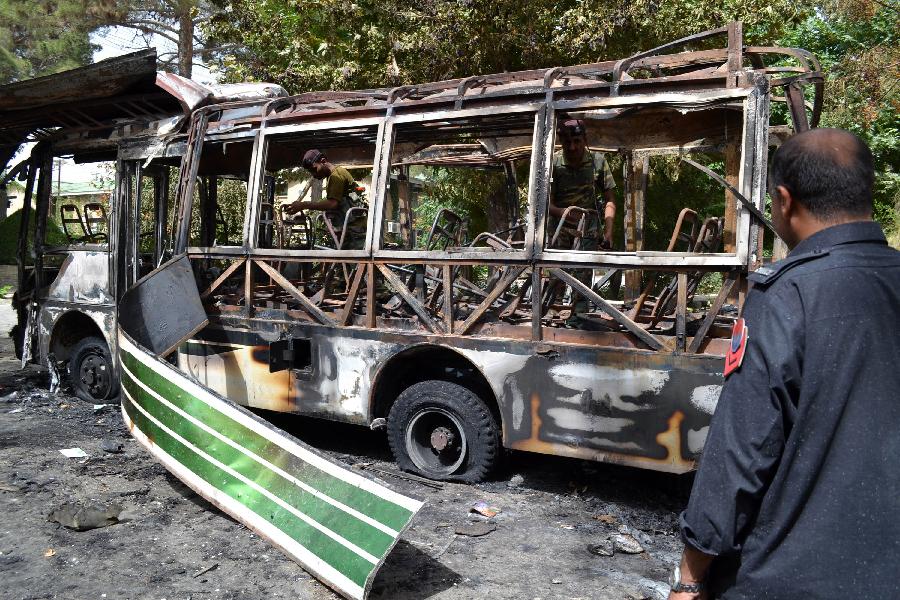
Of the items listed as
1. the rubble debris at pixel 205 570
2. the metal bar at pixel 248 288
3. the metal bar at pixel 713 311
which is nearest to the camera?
the rubble debris at pixel 205 570

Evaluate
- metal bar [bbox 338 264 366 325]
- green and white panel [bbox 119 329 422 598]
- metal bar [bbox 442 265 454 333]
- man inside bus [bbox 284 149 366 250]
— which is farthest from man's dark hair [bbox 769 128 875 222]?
man inside bus [bbox 284 149 366 250]

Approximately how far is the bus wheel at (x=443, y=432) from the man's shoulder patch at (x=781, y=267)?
3676mm

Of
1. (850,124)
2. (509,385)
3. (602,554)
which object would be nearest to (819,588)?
(602,554)

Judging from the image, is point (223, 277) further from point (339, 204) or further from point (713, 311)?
point (713, 311)

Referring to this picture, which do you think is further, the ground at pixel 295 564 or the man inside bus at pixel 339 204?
the man inside bus at pixel 339 204

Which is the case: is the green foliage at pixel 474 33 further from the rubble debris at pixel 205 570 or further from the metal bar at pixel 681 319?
the rubble debris at pixel 205 570

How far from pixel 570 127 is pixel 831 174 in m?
3.89

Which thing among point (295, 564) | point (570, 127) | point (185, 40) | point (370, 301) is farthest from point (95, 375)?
point (185, 40)

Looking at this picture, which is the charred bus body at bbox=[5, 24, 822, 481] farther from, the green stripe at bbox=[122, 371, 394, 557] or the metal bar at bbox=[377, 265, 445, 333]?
the green stripe at bbox=[122, 371, 394, 557]

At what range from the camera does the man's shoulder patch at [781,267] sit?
5.10 ft

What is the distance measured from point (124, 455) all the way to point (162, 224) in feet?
8.40

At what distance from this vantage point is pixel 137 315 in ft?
19.3

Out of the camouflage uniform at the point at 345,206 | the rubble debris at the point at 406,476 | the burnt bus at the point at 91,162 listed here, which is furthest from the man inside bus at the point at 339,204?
the rubble debris at the point at 406,476

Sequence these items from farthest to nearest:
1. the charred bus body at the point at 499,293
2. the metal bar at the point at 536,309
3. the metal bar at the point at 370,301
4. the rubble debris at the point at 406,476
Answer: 1. the metal bar at the point at 370,301
2. the rubble debris at the point at 406,476
3. the metal bar at the point at 536,309
4. the charred bus body at the point at 499,293
